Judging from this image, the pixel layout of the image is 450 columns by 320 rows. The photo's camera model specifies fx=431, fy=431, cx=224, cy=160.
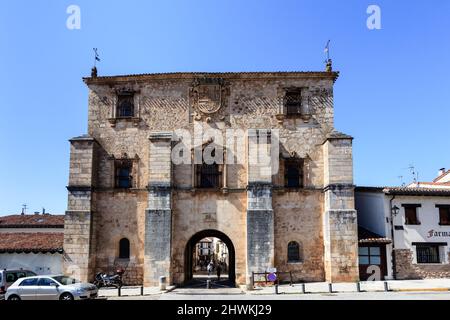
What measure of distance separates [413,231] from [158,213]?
14.4 m

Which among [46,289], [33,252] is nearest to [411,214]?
[46,289]

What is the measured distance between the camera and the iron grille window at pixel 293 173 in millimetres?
24656

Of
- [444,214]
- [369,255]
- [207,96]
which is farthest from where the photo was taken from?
[207,96]

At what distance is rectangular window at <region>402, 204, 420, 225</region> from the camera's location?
2462 centimetres

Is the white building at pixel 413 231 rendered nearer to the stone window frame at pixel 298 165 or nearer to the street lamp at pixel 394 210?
the street lamp at pixel 394 210

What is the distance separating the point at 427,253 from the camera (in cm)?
2441

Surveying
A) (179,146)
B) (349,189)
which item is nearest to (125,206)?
(179,146)

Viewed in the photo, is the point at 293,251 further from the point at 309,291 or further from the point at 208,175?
the point at 208,175

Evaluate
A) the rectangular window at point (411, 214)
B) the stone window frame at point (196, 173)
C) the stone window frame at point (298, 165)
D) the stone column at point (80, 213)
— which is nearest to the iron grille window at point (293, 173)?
the stone window frame at point (298, 165)

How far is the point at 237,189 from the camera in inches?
955

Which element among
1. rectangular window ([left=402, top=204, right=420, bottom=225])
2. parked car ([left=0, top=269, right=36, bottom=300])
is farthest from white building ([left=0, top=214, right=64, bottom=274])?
rectangular window ([left=402, top=204, right=420, bottom=225])

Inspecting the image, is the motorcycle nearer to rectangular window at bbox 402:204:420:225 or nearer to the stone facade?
the stone facade

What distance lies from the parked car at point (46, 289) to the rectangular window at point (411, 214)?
57.6 ft
